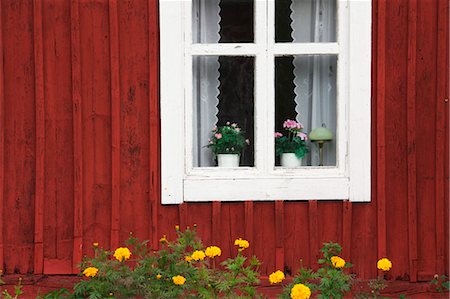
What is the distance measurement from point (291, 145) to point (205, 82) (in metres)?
0.74

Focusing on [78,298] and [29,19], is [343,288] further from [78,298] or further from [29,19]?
[29,19]

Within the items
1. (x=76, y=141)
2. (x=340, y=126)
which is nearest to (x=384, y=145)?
(x=340, y=126)

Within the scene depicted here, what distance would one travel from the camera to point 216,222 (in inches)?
176

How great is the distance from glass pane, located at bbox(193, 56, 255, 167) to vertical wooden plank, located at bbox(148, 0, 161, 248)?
1.06 feet

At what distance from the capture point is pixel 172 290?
12.1ft

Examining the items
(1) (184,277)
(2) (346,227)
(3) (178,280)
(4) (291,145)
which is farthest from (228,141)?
(3) (178,280)

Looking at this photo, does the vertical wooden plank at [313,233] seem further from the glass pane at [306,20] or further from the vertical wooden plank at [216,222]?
the glass pane at [306,20]

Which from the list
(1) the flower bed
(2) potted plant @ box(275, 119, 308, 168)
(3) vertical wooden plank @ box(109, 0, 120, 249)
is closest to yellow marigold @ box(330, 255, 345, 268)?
(1) the flower bed

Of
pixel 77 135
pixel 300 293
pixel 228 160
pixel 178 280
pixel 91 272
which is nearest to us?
pixel 300 293

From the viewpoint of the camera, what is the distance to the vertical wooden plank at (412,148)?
177 inches

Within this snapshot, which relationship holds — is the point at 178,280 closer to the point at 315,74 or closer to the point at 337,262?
the point at 337,262

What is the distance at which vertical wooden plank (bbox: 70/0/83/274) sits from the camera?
14.6 feet

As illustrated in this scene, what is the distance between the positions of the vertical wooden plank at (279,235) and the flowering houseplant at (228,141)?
49 cm

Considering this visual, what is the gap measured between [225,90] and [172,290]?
1599 mm
